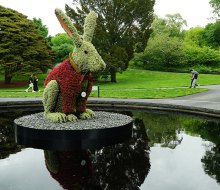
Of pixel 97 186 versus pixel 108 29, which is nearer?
pixel 97 186

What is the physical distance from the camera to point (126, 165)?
7.43 m

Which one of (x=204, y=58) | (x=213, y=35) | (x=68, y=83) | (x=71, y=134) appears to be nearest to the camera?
(x=71, y=134)

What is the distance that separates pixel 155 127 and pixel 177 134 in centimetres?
113

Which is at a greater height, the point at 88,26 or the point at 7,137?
the point at 88,26

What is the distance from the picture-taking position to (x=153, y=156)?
27.4ft

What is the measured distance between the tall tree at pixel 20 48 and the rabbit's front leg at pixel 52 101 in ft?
77.7

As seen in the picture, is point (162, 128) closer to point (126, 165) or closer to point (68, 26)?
point (126, 165)

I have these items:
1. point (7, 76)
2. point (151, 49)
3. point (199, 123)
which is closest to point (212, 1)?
point (151, 49)

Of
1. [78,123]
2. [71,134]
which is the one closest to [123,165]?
[71,134]

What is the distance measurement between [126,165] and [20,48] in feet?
95.5

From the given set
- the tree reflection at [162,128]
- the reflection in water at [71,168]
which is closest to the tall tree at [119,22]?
the tree reflection at [162,128]

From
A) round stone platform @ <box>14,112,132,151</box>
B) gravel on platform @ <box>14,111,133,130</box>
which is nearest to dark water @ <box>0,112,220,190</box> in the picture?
round stone platform @ <box>14,112,132,151</box>

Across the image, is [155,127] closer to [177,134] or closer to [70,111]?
[177,134]

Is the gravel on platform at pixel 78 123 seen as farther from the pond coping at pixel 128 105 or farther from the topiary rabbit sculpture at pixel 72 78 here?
the pond coping at pixel 128 105
